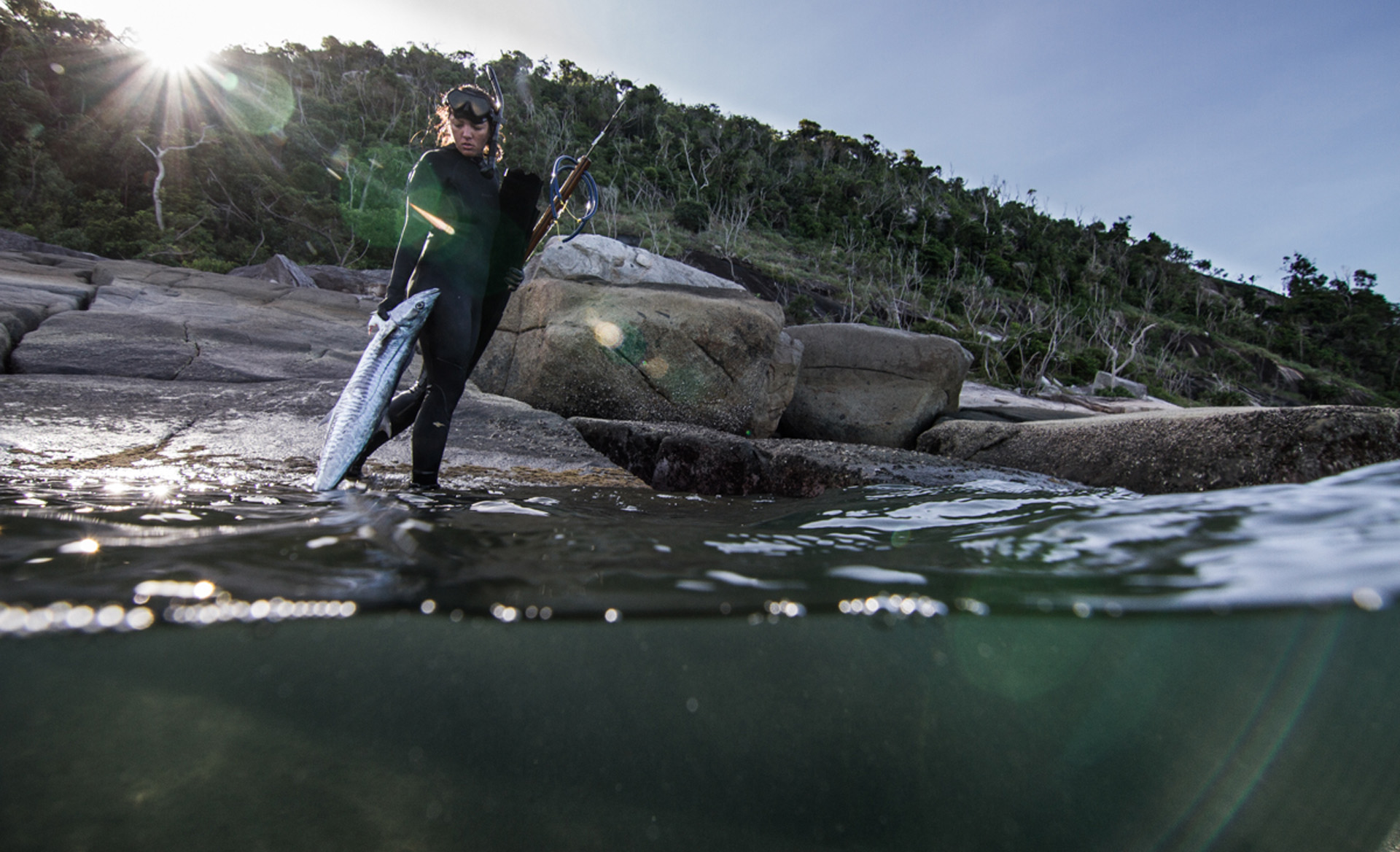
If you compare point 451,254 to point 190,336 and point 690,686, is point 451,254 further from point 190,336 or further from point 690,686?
point 190,336

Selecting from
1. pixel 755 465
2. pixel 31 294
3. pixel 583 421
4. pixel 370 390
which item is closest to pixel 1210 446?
pixel 755 465

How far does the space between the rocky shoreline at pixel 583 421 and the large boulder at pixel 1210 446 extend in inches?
0.5

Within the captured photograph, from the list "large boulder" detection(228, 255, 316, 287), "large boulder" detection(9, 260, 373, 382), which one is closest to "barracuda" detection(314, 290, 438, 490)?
"large boulder" detection(9, 260, 373, 382)

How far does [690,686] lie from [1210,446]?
157 inches

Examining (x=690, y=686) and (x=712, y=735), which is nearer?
(x=712, y=735)

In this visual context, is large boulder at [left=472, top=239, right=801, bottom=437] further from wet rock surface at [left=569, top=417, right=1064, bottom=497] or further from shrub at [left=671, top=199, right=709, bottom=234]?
shrub at [left=671, top=199, right=709, bottom=234]

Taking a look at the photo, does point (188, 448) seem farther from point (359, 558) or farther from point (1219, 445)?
point (1219, 445)

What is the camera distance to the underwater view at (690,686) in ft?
5.28

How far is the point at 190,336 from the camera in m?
6.86

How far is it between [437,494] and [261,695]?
4.50 feet

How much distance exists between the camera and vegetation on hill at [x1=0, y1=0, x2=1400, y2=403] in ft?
82.0

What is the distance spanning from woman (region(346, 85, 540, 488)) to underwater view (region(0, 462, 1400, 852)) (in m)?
1.11

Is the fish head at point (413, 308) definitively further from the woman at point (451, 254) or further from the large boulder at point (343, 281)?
the large boulder at point (343, 281)

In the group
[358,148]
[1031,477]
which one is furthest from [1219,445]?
[358,148]
